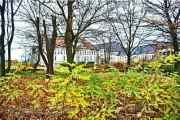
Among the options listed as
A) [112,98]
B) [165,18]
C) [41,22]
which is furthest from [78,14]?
[112,98]

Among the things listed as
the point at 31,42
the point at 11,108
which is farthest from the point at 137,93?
the point at 31,42

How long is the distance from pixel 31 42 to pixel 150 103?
632 inches

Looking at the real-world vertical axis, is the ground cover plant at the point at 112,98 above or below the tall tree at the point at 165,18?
below

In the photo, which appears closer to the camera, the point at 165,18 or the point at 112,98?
the point at 112,98

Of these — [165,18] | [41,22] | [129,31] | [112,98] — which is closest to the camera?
[112,98]

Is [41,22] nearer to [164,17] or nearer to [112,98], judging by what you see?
[164,17]

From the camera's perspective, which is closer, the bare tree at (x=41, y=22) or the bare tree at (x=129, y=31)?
the bare tree at (x=41, y=22)

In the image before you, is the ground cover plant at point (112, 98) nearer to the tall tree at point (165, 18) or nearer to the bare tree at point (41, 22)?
the bare tree at point (41, 22)

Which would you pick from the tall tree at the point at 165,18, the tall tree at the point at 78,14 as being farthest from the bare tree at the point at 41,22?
the tall tree at the point at 165,18

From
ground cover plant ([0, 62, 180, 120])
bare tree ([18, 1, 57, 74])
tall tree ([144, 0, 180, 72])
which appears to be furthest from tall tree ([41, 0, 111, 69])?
ground cover plant ([0, 62, 180, 120])

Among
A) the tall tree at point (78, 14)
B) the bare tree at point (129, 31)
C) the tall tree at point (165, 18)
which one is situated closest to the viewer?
the tall tree at point (78, 14)

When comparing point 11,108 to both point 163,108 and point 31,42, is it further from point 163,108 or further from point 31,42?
point 31,42

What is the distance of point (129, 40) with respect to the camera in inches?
875

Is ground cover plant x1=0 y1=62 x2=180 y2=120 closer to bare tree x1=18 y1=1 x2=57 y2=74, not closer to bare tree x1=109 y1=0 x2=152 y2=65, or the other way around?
bare tree x1=18 y1=1 x2=57 y2=74
